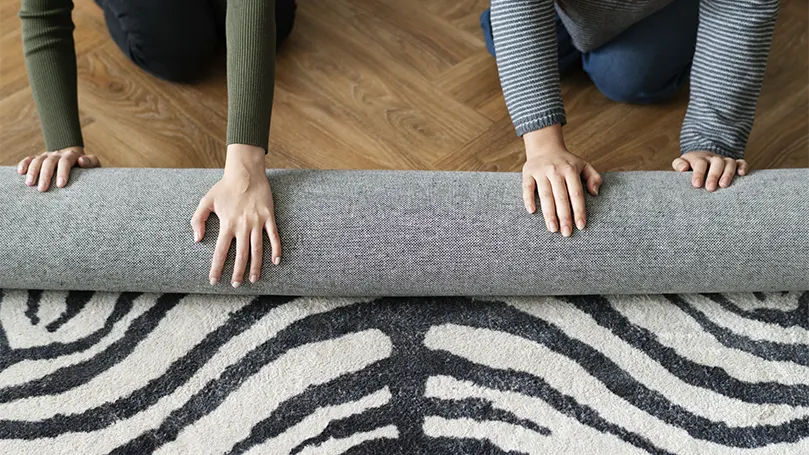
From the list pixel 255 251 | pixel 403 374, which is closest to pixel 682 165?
pixel 403 374

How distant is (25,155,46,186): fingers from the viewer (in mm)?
853

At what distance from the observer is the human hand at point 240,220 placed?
783 mm

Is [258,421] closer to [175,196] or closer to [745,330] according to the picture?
[175,196]

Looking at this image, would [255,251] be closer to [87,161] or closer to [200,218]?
[200,218]

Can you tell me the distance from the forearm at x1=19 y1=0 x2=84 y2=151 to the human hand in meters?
0.29

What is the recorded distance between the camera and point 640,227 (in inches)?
31.3

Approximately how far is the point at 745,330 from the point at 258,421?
611 millimetres

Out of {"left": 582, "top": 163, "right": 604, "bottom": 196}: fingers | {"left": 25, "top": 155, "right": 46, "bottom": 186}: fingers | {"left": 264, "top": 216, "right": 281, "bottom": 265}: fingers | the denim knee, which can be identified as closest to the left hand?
{"left": 582, "top": 163, "right": 604, "bottom": 196}: fingers

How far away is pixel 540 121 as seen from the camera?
86cm

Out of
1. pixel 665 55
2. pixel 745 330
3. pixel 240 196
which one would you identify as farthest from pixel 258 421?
pixel 665 55

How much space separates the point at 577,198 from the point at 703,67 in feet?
1.02

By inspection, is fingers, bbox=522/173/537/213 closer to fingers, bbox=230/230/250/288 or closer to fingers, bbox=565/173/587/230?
fingers, bbox=565/173/587/230

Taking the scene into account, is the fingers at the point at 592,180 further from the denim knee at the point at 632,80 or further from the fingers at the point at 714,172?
the denim knee at the point at 632,80

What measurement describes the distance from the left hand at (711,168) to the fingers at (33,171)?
812mm
